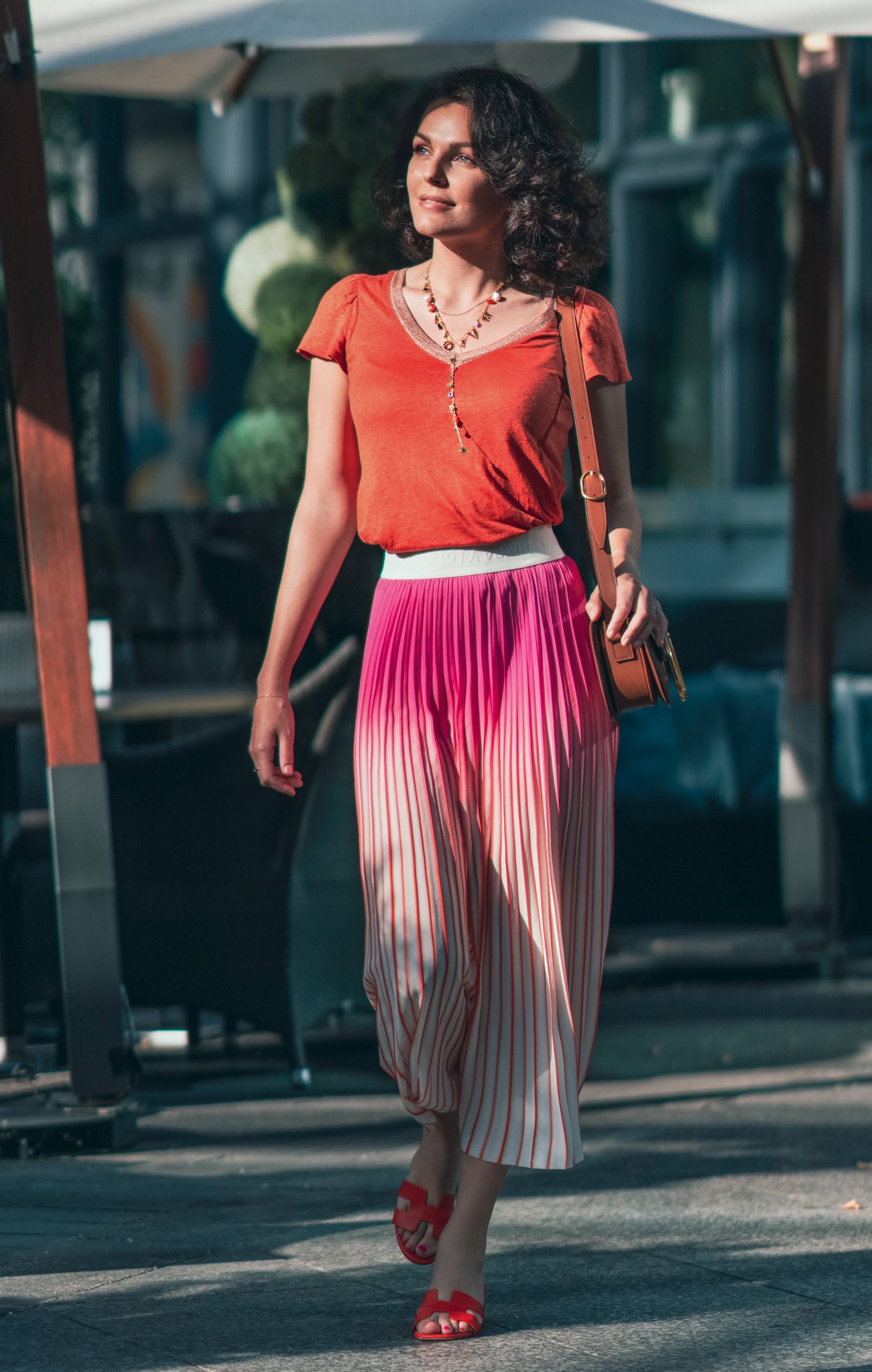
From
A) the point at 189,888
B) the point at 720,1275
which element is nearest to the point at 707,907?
the point at 189,888

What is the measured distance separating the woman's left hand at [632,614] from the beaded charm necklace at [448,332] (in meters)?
0.32

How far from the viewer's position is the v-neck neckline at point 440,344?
297 centimetres

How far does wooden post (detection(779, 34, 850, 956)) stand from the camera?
18.8 ft

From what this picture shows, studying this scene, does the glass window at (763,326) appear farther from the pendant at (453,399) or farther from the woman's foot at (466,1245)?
the woman's foot at (466,1245)

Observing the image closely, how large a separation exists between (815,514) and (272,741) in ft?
10.8

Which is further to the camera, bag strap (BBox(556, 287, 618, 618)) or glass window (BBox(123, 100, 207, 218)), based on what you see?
glass window (BBox(123, 100, 207, 218))

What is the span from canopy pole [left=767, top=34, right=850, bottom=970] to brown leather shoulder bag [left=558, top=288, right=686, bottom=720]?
291 cm

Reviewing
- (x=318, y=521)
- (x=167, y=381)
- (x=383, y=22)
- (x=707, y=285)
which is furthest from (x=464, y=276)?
(x=167, y=381)

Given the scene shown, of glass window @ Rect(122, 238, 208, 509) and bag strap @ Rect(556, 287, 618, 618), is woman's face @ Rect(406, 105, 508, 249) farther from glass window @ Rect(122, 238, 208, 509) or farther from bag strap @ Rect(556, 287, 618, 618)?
glass window @ Rect(122, 238, 208, 509)

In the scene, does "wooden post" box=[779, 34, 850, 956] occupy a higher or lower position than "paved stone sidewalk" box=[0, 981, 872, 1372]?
higher

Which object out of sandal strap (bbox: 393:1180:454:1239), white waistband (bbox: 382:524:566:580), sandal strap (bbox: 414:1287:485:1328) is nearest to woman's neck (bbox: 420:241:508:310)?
white waistband (bbox: 382:524:566:580)

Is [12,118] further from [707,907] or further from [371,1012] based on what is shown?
[707,907]

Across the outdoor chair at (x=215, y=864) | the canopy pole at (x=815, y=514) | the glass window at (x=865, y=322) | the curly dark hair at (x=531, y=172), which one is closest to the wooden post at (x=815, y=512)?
the canopy pole at (x=815, y=514)

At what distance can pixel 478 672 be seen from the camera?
9.66 ft
